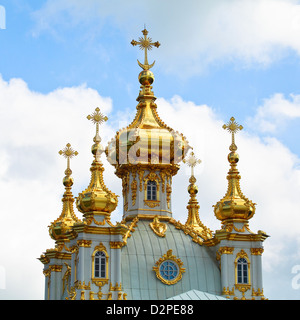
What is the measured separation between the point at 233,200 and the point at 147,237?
16.1 ft

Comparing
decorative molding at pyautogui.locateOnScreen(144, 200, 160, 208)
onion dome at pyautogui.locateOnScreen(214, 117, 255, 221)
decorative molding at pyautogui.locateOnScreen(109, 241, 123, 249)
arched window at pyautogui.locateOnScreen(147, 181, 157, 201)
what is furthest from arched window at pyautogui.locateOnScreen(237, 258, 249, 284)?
decorative molding at pyautogui.locateOnScreen(109, 241, 123, 249)

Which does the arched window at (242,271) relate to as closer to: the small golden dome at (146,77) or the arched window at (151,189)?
the arched window at (151,189)

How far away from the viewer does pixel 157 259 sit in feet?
180

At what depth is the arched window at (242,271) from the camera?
55.2 meters

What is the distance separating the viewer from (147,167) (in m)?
58.5

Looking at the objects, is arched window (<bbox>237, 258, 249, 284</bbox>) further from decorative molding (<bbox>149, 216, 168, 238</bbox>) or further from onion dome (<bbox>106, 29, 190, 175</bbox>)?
onion dome (<bbox>106, 29, 190, 175</bbox>)

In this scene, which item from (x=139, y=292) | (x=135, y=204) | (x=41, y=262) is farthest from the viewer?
(x=41, y=262)

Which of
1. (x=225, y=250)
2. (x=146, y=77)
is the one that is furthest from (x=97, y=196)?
(x=146, y=77)

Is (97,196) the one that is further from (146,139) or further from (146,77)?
(146,77)
